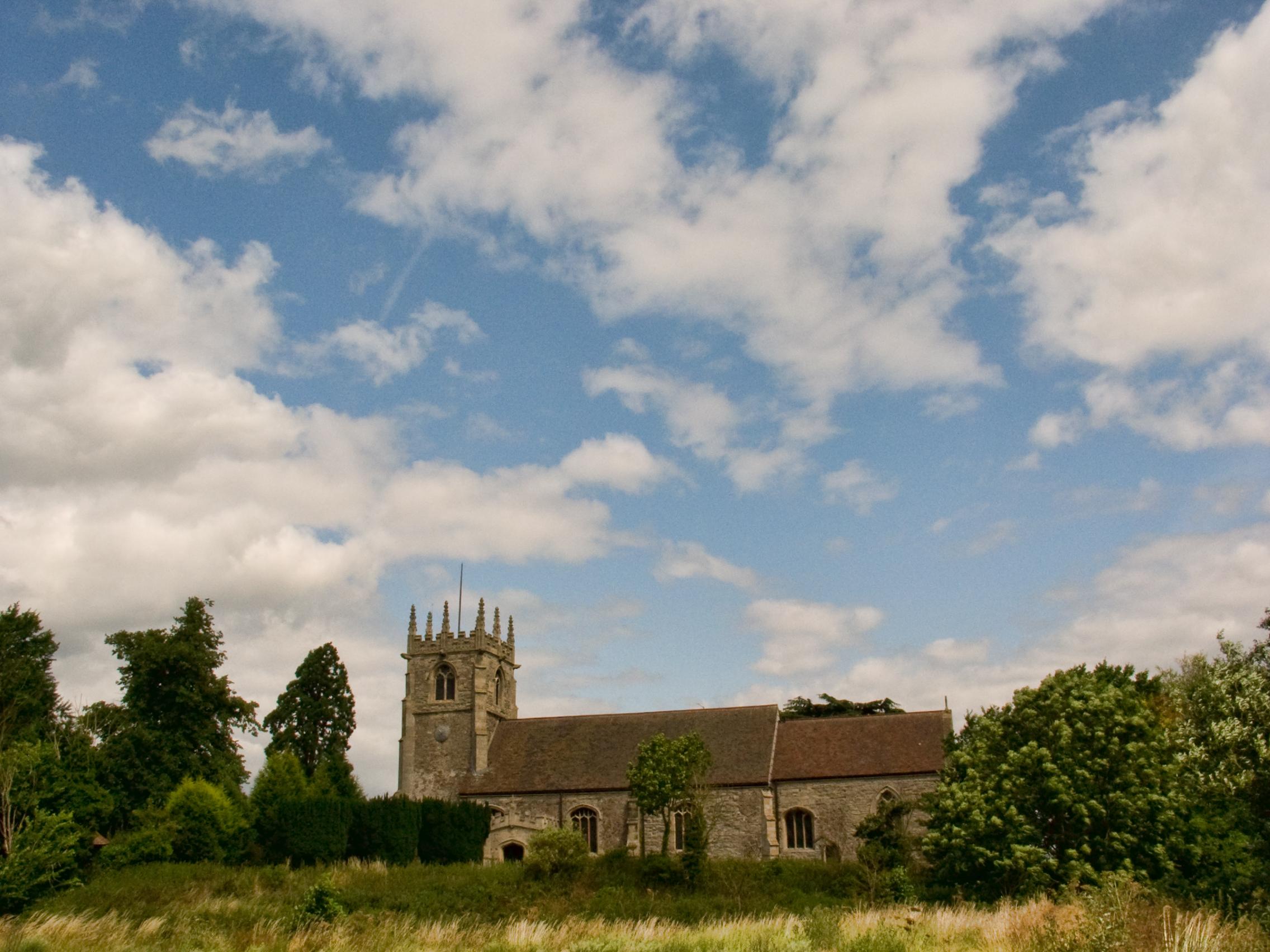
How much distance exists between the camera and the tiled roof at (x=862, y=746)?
146 ft

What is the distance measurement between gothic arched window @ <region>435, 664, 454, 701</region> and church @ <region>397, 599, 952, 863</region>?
61 mm

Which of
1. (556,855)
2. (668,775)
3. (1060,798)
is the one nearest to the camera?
(1060,798)

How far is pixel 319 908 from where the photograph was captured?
23734mm

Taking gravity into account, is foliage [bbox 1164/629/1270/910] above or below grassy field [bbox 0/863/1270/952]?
above

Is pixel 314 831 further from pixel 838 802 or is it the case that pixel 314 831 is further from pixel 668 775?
pixel 838 802

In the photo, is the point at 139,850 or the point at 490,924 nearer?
the point at 490,924

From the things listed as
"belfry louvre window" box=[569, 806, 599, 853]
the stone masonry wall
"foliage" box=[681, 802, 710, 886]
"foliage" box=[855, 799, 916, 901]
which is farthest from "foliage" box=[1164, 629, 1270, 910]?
"belfry louvre window" box=[569, 806, 599, 853]

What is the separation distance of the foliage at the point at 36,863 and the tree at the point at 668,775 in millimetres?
18889

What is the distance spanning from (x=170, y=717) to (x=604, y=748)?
63.4 feet

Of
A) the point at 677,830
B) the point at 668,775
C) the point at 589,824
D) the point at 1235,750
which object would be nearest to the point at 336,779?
the point at 589,824

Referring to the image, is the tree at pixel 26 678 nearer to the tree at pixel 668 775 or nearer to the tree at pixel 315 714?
the tree at pixel 315 714

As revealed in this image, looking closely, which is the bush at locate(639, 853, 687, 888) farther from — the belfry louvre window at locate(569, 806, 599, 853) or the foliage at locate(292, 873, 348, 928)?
the foliage at locate(292, 873, 348, 928)

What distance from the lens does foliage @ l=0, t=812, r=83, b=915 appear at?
2386 centimetres

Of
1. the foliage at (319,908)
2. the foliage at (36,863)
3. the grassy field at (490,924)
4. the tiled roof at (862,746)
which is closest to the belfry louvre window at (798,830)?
the tiled roof at (862,746)
